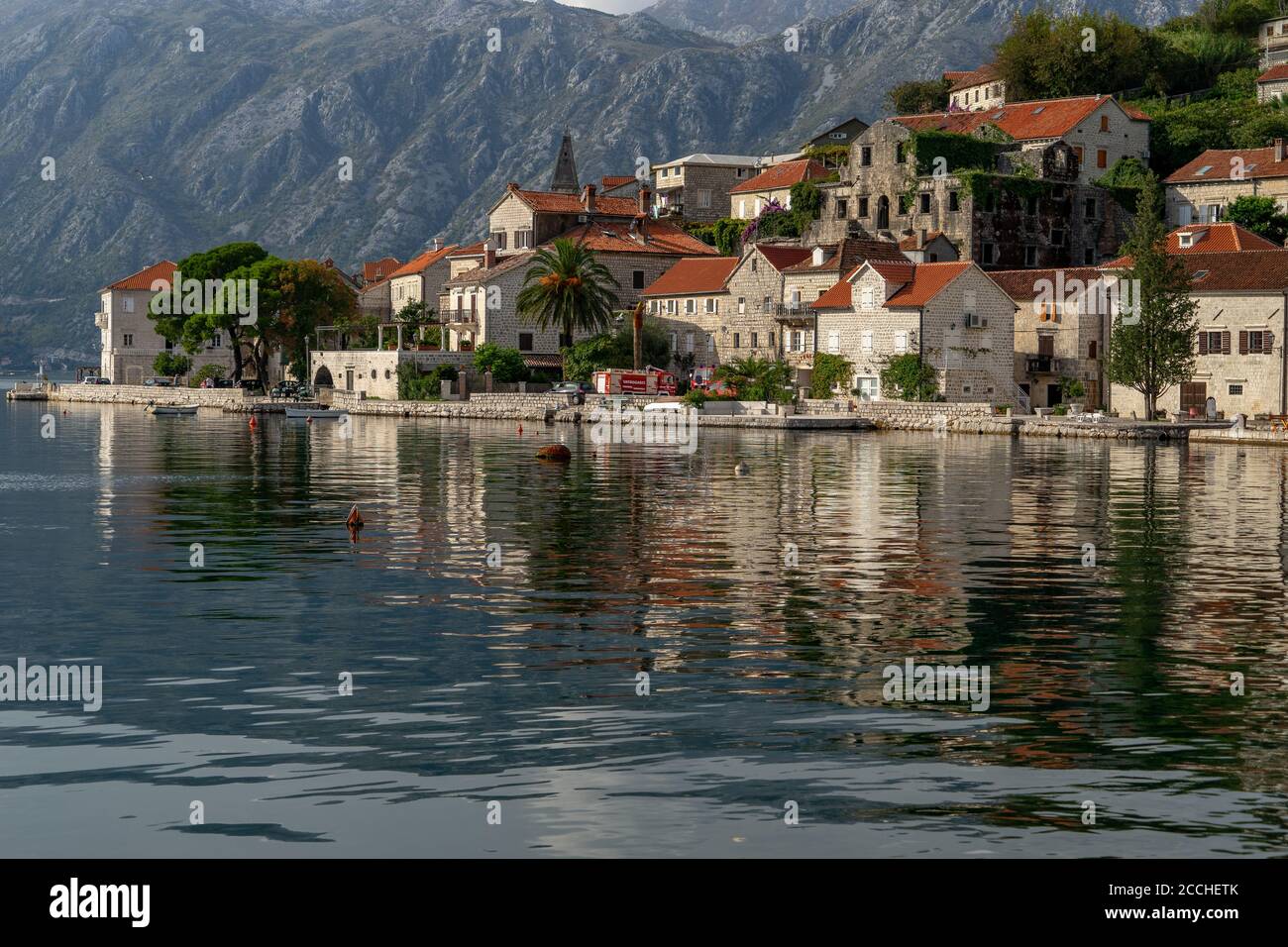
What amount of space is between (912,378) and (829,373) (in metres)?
7.50

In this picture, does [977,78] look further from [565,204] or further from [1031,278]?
[1031,278]

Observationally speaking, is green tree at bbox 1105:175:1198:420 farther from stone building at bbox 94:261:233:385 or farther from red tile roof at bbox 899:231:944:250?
stone building at bbox 94:261:233:385

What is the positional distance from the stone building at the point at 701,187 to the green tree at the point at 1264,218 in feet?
187

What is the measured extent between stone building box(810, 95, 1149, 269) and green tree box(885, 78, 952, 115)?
30.4 m

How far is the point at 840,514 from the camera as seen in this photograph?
44406 mm

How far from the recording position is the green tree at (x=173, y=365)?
15762cm

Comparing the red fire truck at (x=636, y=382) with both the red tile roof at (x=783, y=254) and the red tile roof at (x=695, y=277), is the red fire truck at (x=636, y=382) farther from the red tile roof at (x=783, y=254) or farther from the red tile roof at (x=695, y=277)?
the red tile roof at (x=783, y=254)

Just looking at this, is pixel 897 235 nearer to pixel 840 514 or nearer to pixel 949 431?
pixel 949 431

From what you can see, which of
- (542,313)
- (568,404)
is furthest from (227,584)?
(542,313)

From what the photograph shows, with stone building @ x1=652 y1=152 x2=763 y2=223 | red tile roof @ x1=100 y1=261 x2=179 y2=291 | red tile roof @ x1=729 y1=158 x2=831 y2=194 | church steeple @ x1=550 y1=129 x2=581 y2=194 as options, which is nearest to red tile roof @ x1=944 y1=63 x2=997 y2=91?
red tile roof @ x1=729 y1=158 x2=831 y2=194

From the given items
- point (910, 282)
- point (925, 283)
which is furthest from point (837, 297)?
point (925, 283)

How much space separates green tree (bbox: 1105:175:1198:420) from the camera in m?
87.2

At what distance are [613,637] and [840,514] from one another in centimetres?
2087

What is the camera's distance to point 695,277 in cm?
12175
